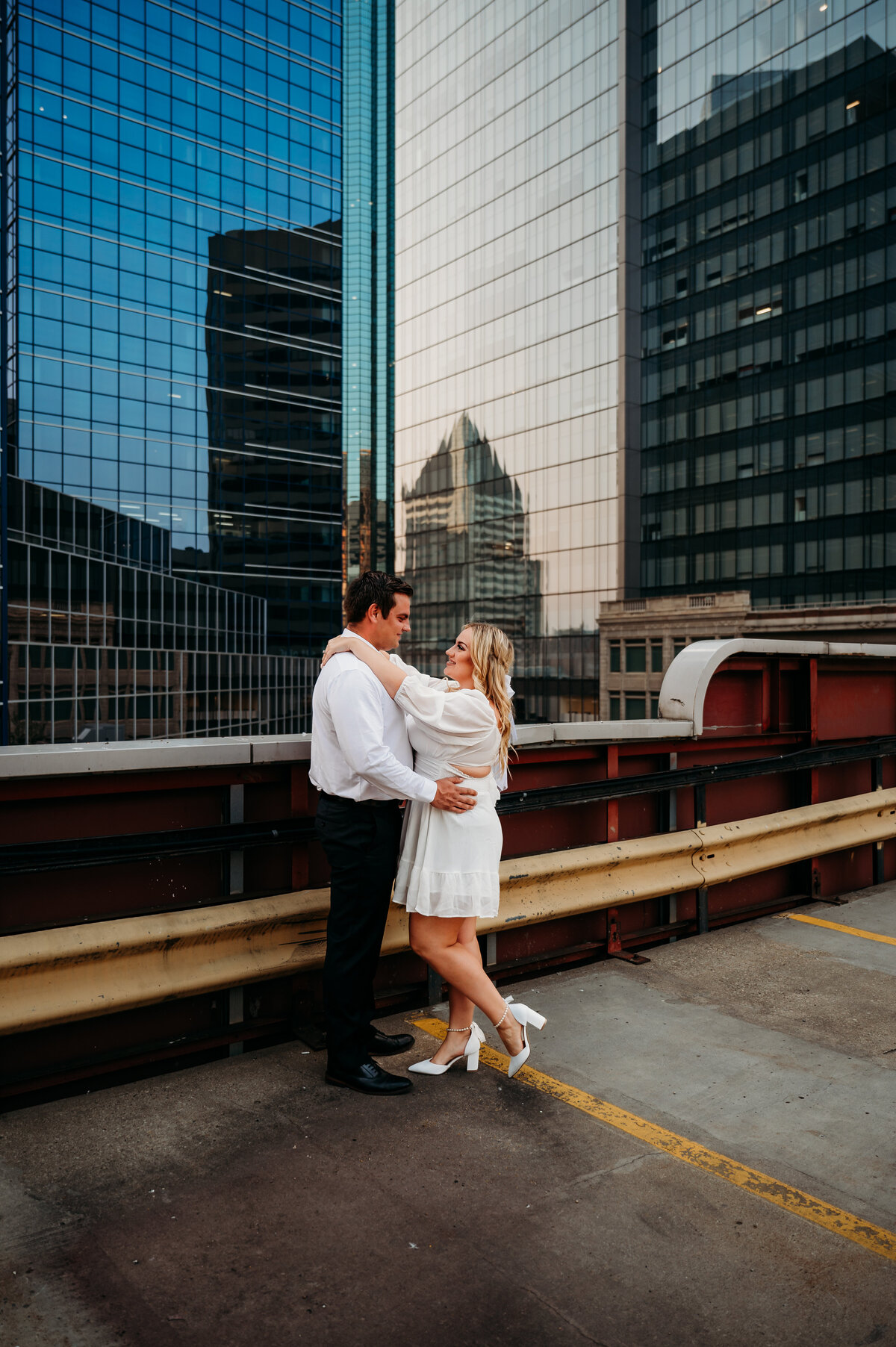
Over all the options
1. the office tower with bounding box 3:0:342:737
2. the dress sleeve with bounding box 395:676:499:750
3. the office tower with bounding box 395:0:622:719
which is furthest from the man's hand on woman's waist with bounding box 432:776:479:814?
A: the office tower with bounding box 395:0:622:719

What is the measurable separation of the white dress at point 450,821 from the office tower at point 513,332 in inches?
2330

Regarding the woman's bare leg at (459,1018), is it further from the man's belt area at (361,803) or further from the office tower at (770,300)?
the office tower at (770,300)

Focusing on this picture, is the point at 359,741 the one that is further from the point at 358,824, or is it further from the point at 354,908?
the point at 354,908

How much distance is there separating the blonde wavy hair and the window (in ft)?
183

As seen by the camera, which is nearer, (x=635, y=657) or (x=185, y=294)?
(x=635, y=657)

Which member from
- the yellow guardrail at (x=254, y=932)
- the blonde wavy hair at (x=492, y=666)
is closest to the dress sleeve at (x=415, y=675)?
the blonde wavy hair at (x=492, y=666)

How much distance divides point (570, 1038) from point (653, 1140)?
2.93ft

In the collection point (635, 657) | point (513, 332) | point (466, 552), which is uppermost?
point (513, 332)

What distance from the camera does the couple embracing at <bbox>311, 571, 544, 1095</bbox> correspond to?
11.4 feet

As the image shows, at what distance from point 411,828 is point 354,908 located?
1.29ft

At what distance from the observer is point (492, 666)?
3621mm

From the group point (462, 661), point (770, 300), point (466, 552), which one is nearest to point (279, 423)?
point (466, 552)

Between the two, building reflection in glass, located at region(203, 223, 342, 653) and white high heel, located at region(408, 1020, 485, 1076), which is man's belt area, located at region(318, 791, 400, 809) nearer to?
white high heel, located at region(408, 1020, 485, 1076)

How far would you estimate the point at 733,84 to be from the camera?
57125 mm
